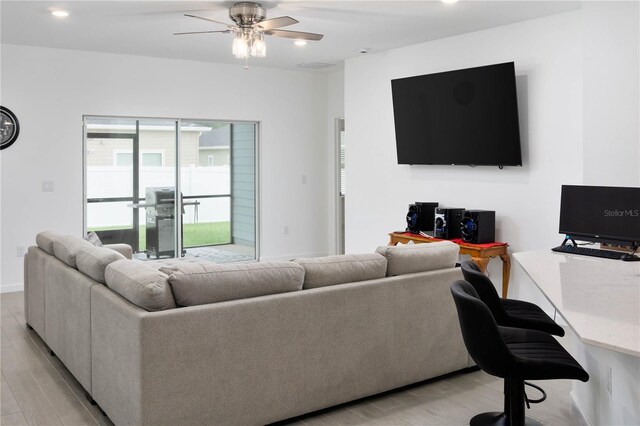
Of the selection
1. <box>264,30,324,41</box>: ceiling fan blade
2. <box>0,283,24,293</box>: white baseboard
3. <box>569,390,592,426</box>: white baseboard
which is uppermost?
<box>264,30,324,41</box>: ceiling fan blade

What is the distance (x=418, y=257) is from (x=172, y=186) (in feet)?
15.8

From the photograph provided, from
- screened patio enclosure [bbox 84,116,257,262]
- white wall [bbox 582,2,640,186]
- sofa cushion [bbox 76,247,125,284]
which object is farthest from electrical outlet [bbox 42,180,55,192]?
white wall [bbox 582,2,640,186]

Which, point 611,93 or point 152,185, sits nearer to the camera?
point 611,93

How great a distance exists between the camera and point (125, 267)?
323 cm

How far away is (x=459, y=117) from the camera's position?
6.14 metres

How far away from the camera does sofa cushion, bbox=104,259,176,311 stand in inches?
113

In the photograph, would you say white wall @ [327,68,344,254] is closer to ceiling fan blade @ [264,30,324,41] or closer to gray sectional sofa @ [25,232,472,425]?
ceiling fan blade @ [264,30,324,41]

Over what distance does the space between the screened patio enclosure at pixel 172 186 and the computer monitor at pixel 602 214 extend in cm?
504

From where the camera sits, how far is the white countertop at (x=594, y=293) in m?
1.89

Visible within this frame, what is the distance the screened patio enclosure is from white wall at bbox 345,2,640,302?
1882 millimetres

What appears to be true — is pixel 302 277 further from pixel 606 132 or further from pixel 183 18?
pixel 183 18

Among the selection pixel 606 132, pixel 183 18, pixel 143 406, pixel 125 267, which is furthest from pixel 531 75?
pixel 143 406

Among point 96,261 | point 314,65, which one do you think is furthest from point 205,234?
point 96,261

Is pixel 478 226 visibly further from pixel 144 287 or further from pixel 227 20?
pixel 144 287
